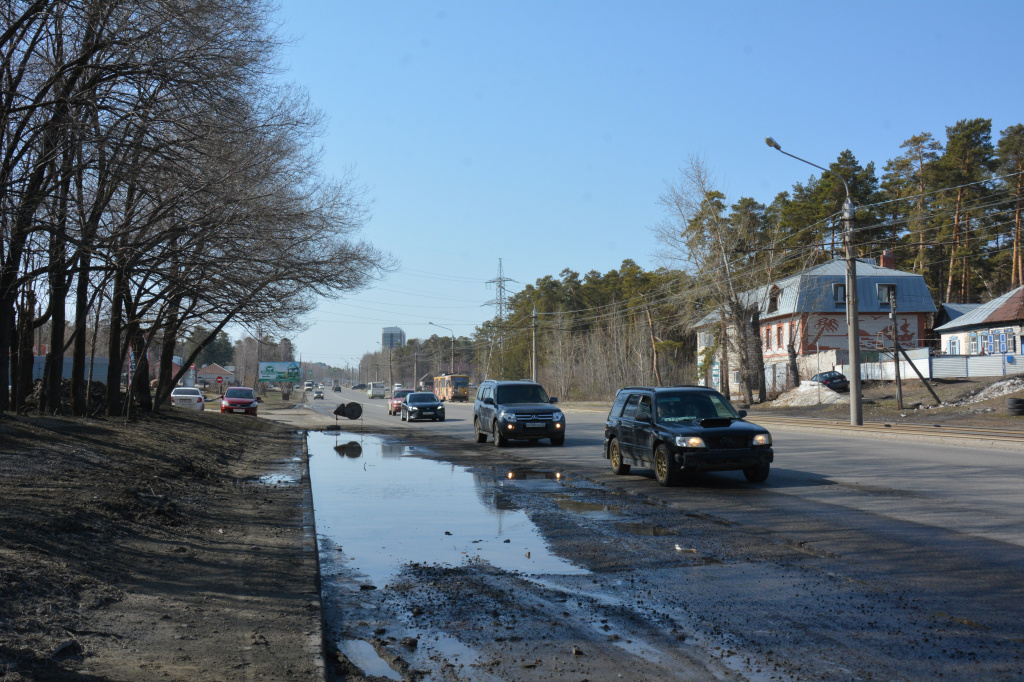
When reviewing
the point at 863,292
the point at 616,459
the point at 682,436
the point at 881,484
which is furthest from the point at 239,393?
the point at 863,292

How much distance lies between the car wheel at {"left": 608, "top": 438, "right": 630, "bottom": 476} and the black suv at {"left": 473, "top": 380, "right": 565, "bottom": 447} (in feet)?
24.2

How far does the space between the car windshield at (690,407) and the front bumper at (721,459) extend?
1.09 metres

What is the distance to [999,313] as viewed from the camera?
54375 mm

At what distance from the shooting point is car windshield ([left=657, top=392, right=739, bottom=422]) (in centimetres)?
1505

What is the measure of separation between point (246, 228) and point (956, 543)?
11609 millimetres

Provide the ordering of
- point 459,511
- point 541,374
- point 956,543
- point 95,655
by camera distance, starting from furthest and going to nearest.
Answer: point 541,374 < point 459,511 < point 956,543 < point 95,655

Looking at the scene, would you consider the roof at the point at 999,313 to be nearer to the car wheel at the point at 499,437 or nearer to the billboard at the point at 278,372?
the car wheel at the point at 499,437

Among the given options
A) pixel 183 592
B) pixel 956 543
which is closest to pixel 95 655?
pixel 183 592

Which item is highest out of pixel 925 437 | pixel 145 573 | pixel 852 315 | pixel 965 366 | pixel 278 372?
pixel 852 315

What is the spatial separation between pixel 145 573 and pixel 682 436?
8.91m

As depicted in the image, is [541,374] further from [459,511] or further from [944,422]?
[459,511]

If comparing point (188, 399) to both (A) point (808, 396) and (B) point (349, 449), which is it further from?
(A) point (808, 396)

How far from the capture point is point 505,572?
25.5 ft

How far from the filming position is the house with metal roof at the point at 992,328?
5356 centimetres
